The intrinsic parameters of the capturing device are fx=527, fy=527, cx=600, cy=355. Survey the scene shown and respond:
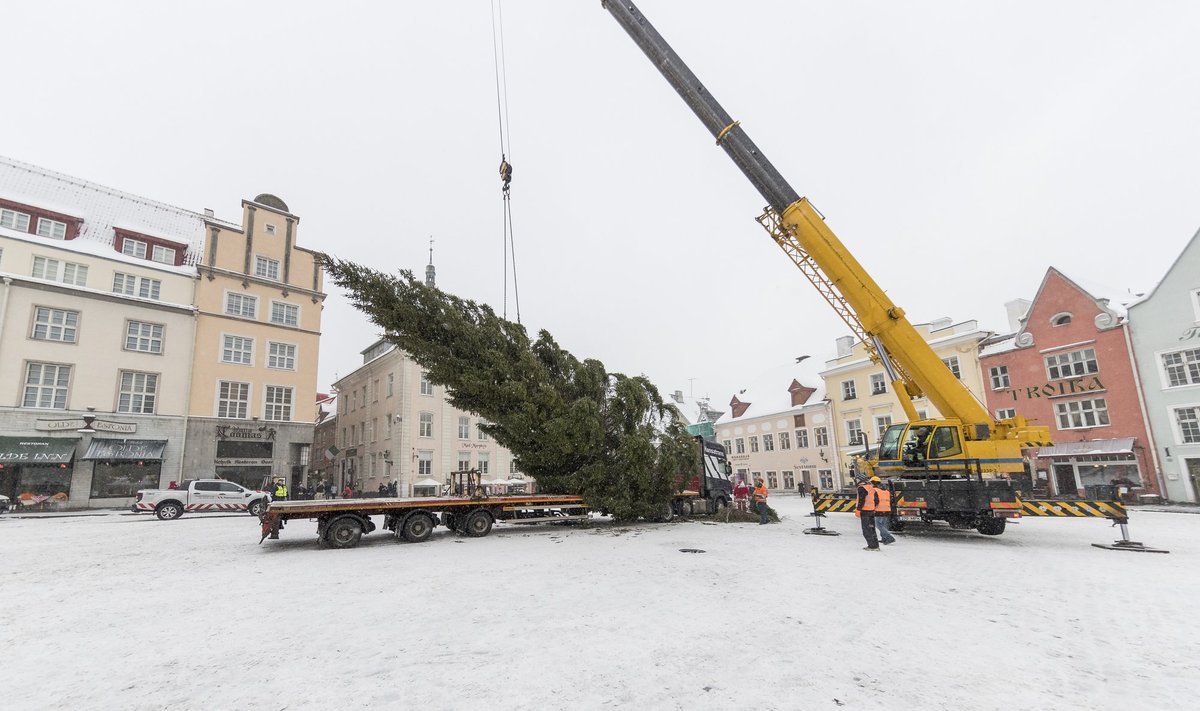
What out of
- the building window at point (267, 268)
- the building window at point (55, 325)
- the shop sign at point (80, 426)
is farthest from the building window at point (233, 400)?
the building window at point (267, 268)

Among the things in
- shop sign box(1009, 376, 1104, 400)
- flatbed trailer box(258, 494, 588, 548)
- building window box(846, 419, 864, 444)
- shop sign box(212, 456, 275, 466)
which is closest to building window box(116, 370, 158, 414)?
shop sign box(212, 456, 275, 466)

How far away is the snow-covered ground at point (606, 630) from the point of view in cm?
452

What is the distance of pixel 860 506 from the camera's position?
1265 centimetres

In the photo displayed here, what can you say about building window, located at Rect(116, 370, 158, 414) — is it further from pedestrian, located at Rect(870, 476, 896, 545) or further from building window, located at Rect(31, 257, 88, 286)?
pedestrian, located at Rect(870, 476, 896, 545)

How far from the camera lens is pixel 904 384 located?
15336 mm

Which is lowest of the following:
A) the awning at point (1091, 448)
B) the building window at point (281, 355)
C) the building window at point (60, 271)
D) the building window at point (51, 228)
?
the awning at point (1091, 448)

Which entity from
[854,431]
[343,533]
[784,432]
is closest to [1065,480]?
[854,431]

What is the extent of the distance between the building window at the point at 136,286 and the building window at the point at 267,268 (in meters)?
5.09

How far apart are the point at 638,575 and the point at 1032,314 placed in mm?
32518

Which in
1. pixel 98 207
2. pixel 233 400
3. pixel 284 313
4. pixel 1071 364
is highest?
pixel 98 207

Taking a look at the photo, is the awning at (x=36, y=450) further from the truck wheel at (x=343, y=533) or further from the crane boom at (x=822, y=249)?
the crane boom at (x=822, y=249)

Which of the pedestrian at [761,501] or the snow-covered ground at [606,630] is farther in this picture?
the pedestrian at [761,501]

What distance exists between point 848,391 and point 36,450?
49124mm

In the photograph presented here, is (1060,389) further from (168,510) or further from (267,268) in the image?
(267,268)
